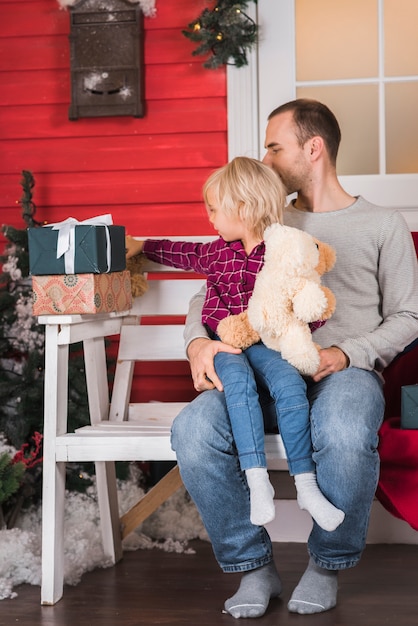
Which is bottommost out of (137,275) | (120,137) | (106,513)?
(106,513)

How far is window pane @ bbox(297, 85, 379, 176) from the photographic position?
3.18 meters

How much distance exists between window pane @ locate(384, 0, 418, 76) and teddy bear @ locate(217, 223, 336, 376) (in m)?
1.42

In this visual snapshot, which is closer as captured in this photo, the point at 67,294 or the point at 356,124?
the point at 67,294

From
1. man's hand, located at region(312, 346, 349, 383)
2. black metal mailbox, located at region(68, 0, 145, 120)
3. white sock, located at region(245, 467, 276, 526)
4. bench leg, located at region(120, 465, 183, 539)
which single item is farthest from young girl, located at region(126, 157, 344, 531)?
black metal mailbox, located at region(68, 0, 145, 120)

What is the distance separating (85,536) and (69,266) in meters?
0.85

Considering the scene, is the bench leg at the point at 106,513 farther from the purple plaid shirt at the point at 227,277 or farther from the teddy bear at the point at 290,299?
the teddy bear at the point at 290,299

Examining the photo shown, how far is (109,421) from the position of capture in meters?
2.51

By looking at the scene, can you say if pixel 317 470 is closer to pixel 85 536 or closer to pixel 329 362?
pixel 329 362

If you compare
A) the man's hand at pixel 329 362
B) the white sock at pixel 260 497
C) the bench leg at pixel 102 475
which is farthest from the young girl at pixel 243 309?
the bench leg at pixel 102 475

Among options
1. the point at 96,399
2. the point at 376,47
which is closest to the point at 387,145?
the point at 376,47

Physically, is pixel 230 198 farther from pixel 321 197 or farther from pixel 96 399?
pixel 96 399

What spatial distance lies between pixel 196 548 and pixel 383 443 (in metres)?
0.78

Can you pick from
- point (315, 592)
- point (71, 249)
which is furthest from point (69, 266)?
point (315, 592)

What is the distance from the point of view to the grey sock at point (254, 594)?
76.7 inches
